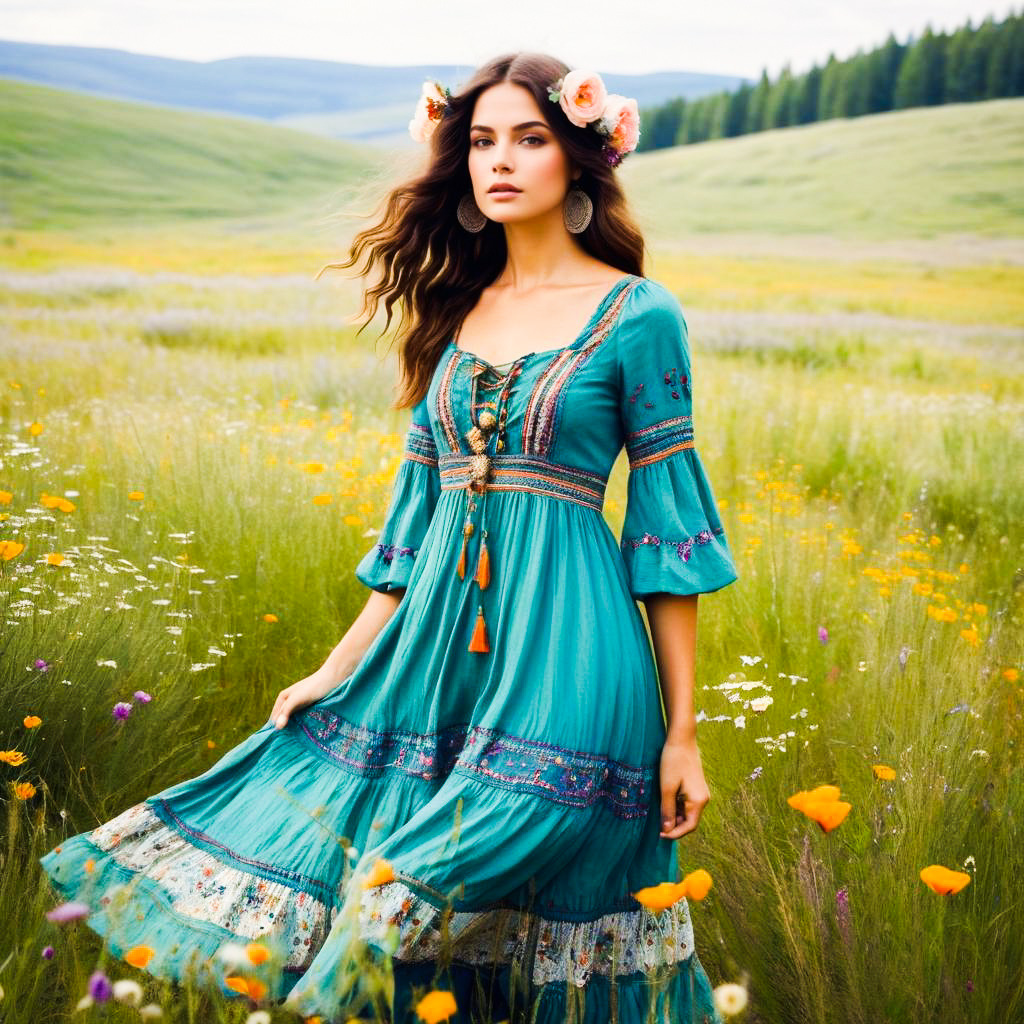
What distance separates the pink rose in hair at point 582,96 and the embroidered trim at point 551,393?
45 centimetres

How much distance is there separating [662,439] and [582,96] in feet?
2.41

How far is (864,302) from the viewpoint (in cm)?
1073

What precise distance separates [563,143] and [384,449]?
3133 mm

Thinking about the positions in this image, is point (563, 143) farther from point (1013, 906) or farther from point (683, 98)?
point (683, 98)

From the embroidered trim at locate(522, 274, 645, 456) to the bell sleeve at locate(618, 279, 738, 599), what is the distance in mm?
55

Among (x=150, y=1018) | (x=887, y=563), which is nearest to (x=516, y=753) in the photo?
(x=150, y=1018)

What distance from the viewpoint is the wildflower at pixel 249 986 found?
1443 millimetres

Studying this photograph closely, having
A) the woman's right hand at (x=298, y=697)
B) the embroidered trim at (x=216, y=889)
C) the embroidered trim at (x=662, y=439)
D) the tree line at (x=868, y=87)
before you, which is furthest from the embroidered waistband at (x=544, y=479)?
the tree line at (x=868, y=87)

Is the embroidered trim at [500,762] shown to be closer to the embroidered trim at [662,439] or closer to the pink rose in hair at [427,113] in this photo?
the embroidered trim at [662,439]

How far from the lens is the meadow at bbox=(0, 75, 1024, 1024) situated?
198 centimetres

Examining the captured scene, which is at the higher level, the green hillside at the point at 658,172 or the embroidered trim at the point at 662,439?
the embroidered trim at the point at 662,439

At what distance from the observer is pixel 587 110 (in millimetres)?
2182

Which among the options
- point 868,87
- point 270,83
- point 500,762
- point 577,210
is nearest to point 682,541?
point 500,762

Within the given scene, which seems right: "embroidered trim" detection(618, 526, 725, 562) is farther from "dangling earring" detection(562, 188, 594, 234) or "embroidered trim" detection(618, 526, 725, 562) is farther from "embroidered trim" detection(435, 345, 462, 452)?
"dangling earring" detection(562, 188, 594, 234)
